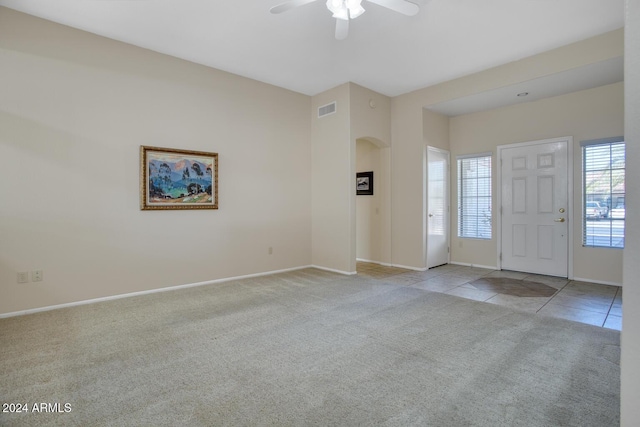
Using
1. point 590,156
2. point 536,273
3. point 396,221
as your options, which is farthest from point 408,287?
point 590,156

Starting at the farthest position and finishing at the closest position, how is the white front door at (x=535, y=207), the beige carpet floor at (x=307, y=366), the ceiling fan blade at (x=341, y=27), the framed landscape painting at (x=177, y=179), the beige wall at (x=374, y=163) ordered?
the beige wall at (x=374, y=163), the white front door at (x=535, y=207), the framed landscape painting at (x=177, y=179), the ceiling fan blade at (x=341, y=27), the beige carpet floor at (x=307, y=366)

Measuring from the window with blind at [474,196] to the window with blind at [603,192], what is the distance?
1.42 m

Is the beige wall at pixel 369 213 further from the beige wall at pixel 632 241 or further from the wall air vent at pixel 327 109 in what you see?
the beige wall at pixel 632 241

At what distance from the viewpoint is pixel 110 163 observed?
396 centimetres

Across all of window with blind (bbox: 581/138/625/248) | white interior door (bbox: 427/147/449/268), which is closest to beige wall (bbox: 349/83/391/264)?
white interior door (bbox: 427/147/449/268)

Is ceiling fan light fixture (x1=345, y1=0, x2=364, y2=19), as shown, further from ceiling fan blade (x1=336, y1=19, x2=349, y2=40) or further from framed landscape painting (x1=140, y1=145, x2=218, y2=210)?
framed landscape painting (x1=140, y1=145, x2=218, y2=210)

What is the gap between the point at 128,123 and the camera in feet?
13.4

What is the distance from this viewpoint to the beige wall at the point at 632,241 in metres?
A: 0.99

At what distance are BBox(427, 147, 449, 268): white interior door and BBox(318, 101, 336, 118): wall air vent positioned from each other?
193 centimetres

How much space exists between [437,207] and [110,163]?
5.40 metres

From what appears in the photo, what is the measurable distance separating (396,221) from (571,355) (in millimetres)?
3739

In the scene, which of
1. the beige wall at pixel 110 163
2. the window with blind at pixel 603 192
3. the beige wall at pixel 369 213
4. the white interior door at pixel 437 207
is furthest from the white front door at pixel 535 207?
the beige wall at pixel 110 163

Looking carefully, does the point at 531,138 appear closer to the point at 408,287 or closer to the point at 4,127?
the point at 408,287

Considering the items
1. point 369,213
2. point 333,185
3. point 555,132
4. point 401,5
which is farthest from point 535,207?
point 401,5
